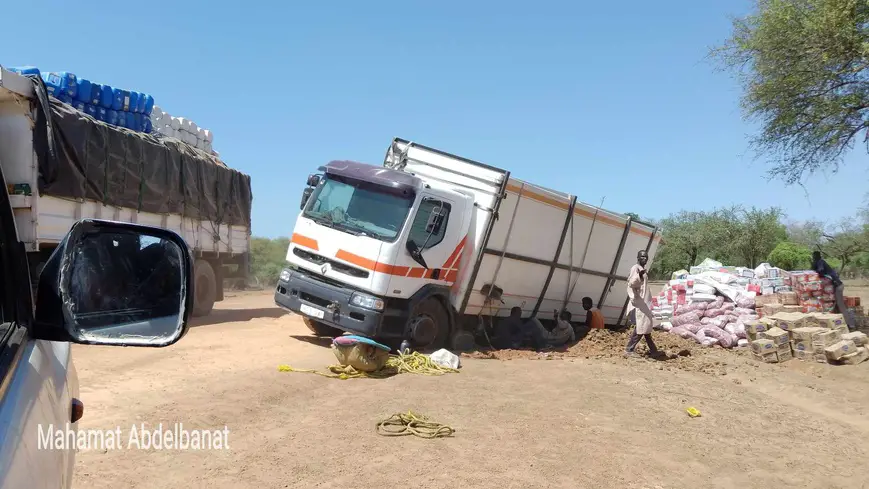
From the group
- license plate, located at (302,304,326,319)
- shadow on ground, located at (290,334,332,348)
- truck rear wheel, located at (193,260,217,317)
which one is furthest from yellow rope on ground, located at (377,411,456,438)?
truck rear wheel, located at (193,260,217,317)

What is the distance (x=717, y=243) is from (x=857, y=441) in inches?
1170

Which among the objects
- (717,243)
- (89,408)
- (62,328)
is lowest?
(89,408)

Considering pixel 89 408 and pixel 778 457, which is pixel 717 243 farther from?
pixel 89 408

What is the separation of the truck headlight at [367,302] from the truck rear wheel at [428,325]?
664mm

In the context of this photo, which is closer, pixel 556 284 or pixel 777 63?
pixel 556 284

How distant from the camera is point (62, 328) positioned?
1538 mm

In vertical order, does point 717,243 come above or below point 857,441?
above

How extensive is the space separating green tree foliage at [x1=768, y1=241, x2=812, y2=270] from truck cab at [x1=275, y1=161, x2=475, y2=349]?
25841 millimetres

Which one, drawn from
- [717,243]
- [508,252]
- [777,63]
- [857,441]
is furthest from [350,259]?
[717,243]

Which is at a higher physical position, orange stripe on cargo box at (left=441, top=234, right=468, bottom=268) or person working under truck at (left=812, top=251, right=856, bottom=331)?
person working under truck at (left=812, top=251, right=856, bottom=331)

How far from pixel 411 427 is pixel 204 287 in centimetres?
890

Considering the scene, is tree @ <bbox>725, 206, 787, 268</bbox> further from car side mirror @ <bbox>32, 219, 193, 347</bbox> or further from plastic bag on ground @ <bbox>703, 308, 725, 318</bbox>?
car side mirror @ <bbox>32, 219, 193, 347</bbox>

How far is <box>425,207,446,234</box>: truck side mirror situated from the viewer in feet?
29.7

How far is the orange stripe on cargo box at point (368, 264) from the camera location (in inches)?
343
